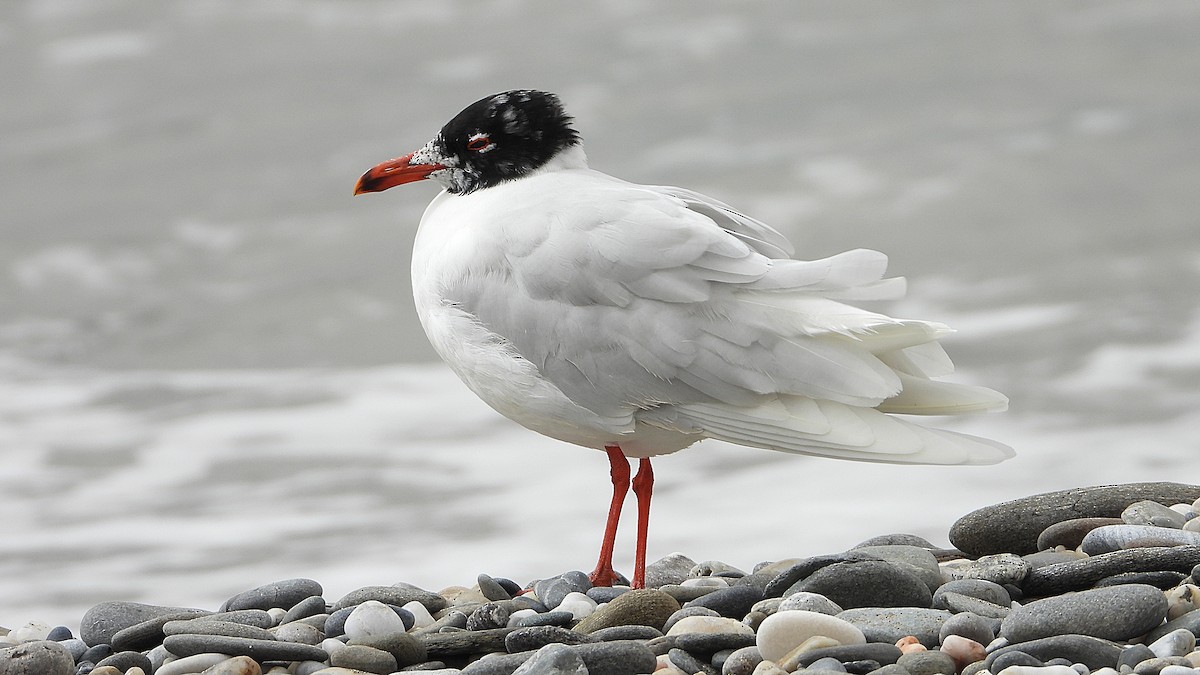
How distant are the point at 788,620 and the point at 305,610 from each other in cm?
173

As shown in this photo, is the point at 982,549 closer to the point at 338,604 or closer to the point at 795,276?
the point at 795,276

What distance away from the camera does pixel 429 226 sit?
561 cm

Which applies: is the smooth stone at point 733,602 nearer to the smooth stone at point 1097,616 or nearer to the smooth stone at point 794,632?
the smooth stone at point 794,632

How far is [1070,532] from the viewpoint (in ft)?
16.8

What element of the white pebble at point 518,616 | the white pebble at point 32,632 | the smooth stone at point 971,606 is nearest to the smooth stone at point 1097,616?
the smooth stone at point 971,606

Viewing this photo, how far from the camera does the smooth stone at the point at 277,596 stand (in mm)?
5211

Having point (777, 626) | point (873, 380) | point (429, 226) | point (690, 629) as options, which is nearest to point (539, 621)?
point (690, 629)

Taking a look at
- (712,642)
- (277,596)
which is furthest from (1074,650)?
(277,596)

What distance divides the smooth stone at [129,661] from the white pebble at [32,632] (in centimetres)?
76

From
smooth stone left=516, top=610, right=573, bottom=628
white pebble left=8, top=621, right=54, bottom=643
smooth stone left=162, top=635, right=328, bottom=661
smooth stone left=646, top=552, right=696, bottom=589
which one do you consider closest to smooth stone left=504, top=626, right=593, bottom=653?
smooth stone left=516, top=610, right=573, bottom=628

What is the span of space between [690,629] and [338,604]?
1.37m

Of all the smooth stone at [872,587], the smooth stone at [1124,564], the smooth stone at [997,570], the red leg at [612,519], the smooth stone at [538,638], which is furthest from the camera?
the red leg at [612,519]

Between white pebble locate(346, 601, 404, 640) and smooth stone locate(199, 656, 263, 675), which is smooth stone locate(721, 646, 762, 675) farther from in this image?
smooth stone locate(199, 656, 263, 675)

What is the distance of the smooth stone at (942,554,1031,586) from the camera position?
4.64 meters
